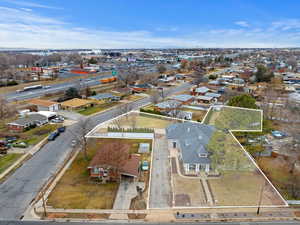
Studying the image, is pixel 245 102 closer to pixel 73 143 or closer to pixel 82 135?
pixel 82 135

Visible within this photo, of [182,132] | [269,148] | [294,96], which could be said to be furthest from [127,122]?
[294,96]

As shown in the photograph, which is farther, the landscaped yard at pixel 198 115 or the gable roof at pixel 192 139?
the landscaped yard at pixel 198 115

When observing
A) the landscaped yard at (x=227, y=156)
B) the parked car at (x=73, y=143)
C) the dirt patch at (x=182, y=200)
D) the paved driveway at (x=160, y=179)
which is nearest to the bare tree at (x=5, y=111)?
the parked car at (x=73, y=143)

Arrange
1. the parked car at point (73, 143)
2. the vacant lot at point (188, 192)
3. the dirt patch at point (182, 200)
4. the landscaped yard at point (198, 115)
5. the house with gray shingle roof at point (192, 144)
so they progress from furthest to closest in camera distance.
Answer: the landscaped yard at point (198, 115) → the parked car at point (73, 143) → the house with gray shingle roof at point (192, 144) → the vacant lot at point (188, 192) → the dirt patch at point (182, 200)

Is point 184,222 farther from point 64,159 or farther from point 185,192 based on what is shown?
point 64,159

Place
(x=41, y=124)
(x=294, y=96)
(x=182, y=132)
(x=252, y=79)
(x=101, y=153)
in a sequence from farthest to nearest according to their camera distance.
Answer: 1. (x=252, y=79)
2. (x=294, y=96)
3. (x=41, y=124)
4. (x=182, y=132)
5. (x=101, y=153)

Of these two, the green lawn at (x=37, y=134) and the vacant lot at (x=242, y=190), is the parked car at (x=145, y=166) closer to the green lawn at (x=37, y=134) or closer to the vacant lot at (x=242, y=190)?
the vacant lot at (x=242, y=190)
